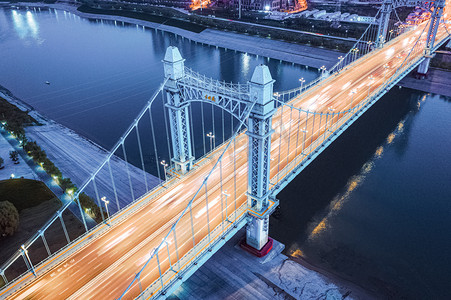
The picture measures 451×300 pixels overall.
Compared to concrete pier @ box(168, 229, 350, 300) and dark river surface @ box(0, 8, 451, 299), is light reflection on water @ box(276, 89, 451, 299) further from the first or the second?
concrete pier @ box(168, 229, 350, 300)

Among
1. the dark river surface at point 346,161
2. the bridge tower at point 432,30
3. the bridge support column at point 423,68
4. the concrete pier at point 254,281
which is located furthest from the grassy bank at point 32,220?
the bridge support column at point 423,68

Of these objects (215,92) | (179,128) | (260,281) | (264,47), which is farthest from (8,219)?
(264,47)

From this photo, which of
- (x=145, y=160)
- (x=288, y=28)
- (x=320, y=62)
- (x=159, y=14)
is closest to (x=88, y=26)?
(x=159, y=14)

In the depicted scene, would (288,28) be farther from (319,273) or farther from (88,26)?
(319,273)

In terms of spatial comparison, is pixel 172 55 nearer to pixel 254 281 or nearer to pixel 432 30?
pixel 254 281

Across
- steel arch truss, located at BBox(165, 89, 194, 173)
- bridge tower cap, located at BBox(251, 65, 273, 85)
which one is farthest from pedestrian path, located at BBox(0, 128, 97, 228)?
bridge tower cap, located at BBox(251, 65, 273, 85)
